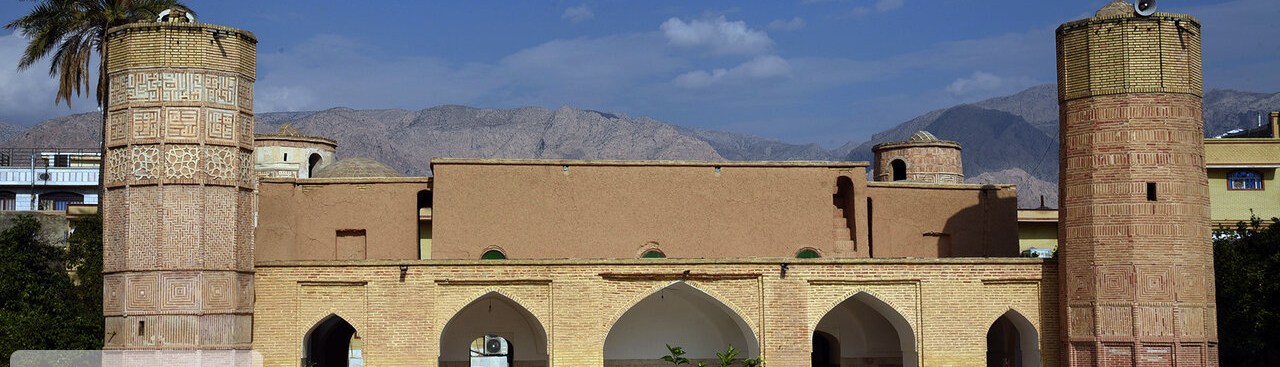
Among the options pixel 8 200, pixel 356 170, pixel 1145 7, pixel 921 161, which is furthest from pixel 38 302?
pixel 8 200

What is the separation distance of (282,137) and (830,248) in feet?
63.0

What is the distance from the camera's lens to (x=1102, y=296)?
2394 cm

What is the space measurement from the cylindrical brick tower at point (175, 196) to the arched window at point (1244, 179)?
29.2 metres

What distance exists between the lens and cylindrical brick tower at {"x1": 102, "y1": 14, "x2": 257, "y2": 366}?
2253 cm

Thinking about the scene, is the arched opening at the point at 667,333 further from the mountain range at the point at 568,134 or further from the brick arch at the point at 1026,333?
the mountain range at the point at 568,134

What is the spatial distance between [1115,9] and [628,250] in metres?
10.4

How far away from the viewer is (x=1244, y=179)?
39.6 m

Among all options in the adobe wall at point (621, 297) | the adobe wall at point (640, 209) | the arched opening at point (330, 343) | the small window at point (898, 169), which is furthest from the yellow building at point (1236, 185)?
the arched opening at point (330, 343)

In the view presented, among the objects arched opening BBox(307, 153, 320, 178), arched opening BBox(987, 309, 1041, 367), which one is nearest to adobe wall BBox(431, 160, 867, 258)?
arched opening BBox(987, 309, 1041, 367)

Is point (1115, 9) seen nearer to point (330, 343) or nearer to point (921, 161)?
point (921, 161)

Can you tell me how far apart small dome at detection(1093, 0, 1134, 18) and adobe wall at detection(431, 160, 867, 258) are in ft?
19.8

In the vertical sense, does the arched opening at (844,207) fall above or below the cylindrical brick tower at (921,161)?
below

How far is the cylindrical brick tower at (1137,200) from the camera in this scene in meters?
23.6

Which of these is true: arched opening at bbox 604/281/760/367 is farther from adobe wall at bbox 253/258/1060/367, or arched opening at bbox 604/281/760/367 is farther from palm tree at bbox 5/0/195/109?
palm tree at bbox 5/0/195/109
